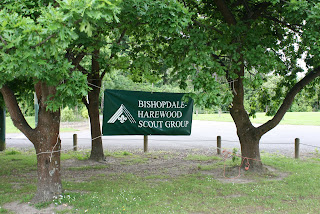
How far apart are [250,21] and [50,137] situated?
5.81 metres

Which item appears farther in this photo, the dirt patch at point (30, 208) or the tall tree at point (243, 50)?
the tall tree at point (243, 50)

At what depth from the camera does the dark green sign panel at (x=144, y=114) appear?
34.7 feet

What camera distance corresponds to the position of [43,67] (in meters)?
4.74

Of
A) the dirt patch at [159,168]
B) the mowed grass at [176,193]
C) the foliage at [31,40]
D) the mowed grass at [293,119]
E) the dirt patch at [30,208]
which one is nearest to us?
the foliage at [31,40]

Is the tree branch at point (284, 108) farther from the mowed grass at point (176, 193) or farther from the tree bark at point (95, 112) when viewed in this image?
the tree bark at point (95, 112)

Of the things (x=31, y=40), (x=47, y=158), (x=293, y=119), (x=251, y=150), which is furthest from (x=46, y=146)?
(x=293, y=119)

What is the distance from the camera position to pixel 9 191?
698 centimetres

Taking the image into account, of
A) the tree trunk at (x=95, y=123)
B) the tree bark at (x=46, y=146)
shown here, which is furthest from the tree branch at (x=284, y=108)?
the tree bark at (x=46, y=146)

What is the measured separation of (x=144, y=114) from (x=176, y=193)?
4.64m

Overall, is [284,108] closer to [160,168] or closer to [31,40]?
[160,168]

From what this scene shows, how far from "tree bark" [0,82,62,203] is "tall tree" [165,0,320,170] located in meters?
2.75

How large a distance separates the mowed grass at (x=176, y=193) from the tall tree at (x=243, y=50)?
5.17 feet

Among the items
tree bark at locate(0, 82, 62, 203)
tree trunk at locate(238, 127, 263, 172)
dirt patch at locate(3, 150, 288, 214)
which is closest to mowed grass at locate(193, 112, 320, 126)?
dirt patch at locate(3, 150, 288, 214)

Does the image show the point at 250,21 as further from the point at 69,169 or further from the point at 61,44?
the point at 69,169
